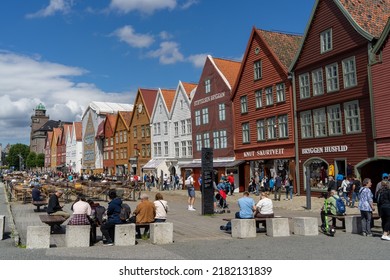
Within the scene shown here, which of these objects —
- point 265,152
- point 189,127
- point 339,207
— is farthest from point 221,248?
point 189,127

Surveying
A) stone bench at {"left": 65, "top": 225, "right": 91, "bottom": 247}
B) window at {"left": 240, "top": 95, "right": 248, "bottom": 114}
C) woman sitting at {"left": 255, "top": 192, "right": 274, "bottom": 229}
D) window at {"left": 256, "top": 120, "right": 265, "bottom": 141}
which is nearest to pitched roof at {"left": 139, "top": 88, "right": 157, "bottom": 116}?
window at {"left": 240, "top": 95, "right": 248, "bottom": 114}

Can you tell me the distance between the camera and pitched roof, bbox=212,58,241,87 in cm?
3959

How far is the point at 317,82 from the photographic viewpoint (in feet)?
94.1

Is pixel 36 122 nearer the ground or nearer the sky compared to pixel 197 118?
nearer the sky

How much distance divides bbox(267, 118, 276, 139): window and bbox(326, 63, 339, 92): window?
6.16 meters

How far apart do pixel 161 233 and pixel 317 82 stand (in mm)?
20028

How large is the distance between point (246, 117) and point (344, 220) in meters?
21.7

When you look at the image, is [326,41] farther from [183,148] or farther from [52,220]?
[183,148]

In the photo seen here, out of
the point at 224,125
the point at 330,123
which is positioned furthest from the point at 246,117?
the point at 330,123

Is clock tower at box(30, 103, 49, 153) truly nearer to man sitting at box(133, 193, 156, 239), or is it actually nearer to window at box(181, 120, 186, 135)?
window at box(181, 120, 186, 135)

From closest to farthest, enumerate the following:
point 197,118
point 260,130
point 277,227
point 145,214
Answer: point 145,214
point 277,227
point 260,130
point 197,118

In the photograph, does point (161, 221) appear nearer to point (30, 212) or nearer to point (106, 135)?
point (30, 212)

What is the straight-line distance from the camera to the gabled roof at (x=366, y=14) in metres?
24.9

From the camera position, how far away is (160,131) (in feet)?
170
